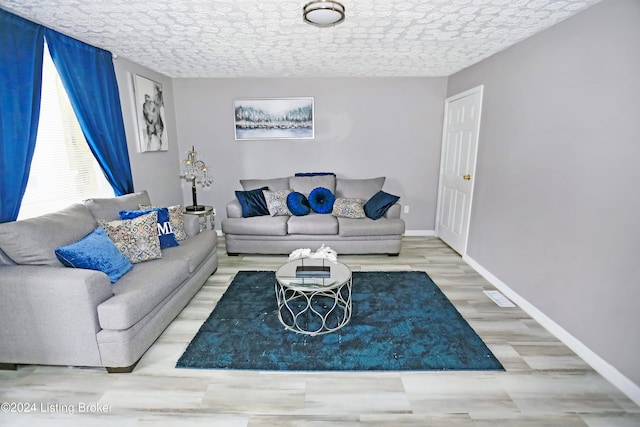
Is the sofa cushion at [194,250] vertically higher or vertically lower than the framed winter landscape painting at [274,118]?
lower

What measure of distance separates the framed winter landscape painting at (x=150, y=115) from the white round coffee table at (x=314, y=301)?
248cm

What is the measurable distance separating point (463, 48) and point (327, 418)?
3382 millimetres

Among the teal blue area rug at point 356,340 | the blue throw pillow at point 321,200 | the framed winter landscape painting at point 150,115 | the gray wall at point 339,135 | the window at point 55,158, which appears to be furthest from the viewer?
the gray wall at point 339,135

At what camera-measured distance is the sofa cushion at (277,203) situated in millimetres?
4254

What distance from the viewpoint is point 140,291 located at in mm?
2146

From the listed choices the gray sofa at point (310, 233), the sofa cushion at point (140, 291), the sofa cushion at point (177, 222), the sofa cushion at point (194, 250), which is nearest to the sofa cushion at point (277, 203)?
the gray sofa at point (310, 233)

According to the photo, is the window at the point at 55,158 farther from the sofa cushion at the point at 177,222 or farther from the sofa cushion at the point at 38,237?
the sofa cushion at the point at 177,222

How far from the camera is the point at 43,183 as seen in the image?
263 cm

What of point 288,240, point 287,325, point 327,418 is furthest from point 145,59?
point 327,418

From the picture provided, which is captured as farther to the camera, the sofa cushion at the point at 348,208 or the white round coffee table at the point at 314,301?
the sofa cushion at the point at 348,208

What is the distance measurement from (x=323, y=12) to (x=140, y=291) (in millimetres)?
2159

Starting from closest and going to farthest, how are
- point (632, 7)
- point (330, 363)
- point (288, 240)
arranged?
1. point (632, 7)
2. point (330, 363)
3. point (288, 240)

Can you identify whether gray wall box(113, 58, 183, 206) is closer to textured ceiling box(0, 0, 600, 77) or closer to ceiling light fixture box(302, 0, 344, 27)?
textured ceiling box(0, 0, 600, 77)

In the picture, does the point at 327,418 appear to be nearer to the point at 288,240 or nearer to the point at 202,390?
the point at 202,390
